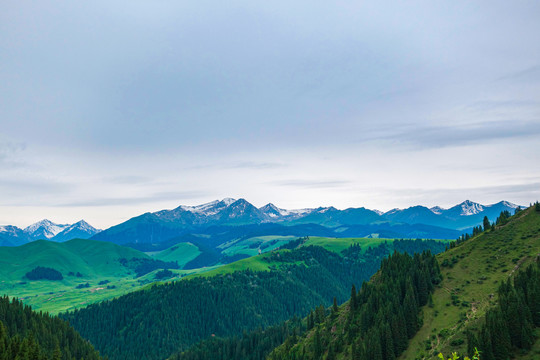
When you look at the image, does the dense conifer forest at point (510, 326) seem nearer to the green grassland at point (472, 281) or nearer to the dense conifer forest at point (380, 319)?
the green grassland at point (472, 281)

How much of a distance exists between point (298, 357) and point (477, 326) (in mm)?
84502

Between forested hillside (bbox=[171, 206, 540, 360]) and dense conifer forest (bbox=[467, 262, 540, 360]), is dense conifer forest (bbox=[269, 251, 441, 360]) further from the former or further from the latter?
dense conifer forest (bbox=[467, 262, 540, 360])

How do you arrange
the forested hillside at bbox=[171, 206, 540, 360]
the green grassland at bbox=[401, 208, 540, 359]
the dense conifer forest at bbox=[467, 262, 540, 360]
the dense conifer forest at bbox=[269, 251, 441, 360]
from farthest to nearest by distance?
the dense conifer forest at bbox=[269, 251, 441, 360], the green grassland at bbox=[401, 208, 540, 359], the forested hillside at bbox=[171, 206, 540, 360], the dense conifer forest at bbox=[467, 262, 540, 360]

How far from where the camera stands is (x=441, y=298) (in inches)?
5719

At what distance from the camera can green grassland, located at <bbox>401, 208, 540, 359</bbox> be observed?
12231 cm

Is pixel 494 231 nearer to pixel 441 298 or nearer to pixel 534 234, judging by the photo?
pixel 534 234

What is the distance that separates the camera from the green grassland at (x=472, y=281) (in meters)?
122

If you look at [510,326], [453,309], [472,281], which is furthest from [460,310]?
[510,326]

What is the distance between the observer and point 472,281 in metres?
147

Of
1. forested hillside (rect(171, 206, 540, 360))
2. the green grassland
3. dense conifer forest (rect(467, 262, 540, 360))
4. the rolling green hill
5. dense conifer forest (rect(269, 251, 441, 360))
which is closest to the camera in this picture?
dense conifer forest (rect(467, 262, 540, 360))

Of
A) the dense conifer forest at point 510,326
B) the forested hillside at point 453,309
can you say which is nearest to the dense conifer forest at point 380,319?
the forested hillside at point 453,309

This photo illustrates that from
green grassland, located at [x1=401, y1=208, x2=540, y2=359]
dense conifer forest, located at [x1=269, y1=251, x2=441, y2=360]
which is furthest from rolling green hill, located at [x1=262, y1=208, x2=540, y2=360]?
dense conifer forest, located at [x1=269, y1=251, x2=441, y2=360]

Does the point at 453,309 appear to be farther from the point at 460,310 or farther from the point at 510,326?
the point at 510,326

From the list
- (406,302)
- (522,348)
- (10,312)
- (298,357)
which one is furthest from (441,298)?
(10,312)
